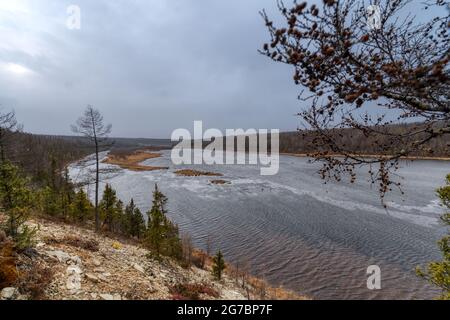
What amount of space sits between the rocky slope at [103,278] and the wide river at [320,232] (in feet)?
11.0

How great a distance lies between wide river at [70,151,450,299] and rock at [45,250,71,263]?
774 cm

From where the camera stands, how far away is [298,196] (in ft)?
101

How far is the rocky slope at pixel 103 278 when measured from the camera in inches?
254

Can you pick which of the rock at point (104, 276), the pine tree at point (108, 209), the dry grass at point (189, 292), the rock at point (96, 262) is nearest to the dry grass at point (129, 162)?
the pine tree at point (108, 209)

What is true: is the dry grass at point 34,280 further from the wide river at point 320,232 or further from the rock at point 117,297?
the wide river at point 320,232

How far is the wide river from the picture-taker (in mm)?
13734

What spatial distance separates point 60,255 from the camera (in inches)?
326

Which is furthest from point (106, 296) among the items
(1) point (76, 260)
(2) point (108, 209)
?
(2) point (108, 209)

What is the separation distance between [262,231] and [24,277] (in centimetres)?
1669

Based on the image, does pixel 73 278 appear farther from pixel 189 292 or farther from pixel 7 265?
pixel 189 292

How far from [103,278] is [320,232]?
17.1 meters

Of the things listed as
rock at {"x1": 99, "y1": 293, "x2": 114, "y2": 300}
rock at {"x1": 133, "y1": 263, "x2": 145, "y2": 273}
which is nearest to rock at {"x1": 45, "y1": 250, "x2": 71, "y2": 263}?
rock at {"x1": 99, "y1": 293, "x2": 114, "y2": 300}

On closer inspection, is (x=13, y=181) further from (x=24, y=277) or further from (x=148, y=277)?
(x=148, y=277)

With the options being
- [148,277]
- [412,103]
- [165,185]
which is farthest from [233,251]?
[165,185]
